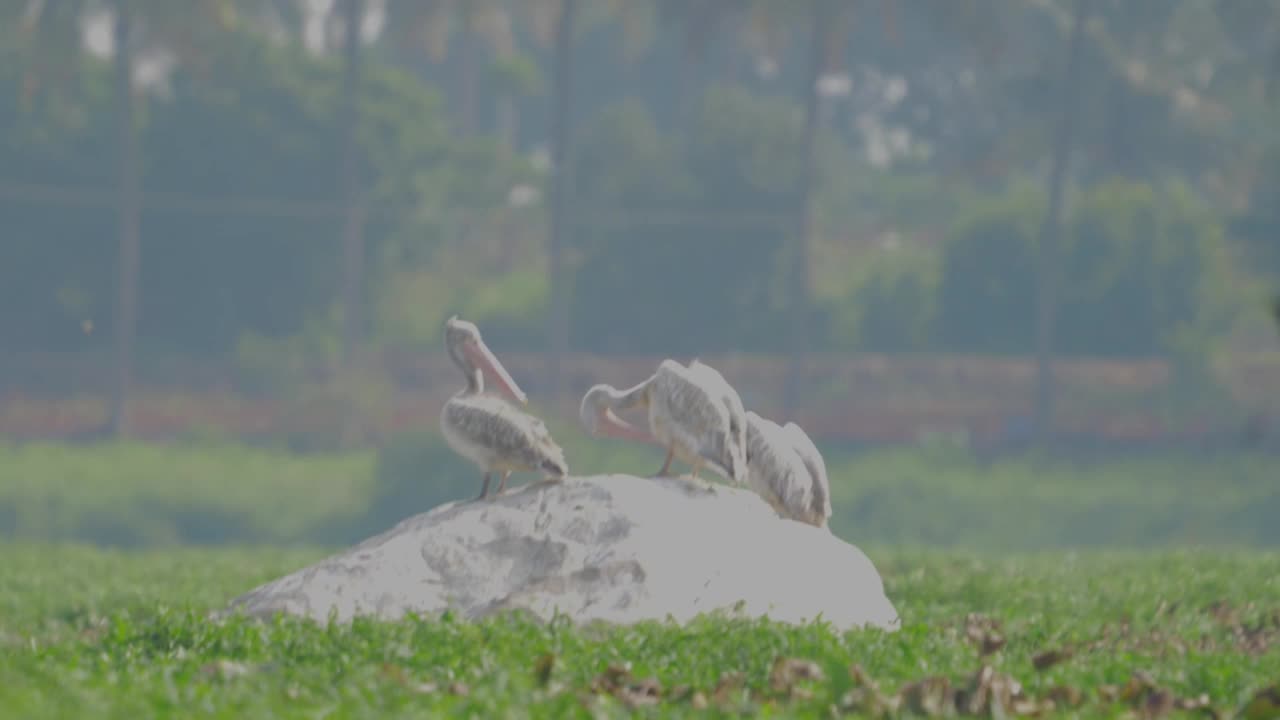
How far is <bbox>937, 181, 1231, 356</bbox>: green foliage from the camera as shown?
42.2 m

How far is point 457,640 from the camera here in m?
8.77

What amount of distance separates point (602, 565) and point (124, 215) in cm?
3097

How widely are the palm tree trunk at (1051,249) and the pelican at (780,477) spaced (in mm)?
30322

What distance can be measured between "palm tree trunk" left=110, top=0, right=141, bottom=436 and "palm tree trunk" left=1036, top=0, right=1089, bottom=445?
56.0 ft

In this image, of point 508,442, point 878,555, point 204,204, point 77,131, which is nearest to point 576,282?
point 204,204

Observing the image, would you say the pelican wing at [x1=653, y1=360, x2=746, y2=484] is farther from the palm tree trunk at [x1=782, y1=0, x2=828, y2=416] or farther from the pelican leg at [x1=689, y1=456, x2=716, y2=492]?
the palm tree trunk at [x1=782, y1=0, x2=828, y2=416]

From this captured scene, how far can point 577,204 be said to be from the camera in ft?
147

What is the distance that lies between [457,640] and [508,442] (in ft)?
6.87

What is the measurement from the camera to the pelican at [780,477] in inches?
426

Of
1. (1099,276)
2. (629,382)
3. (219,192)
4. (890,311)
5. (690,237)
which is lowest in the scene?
(629,382)

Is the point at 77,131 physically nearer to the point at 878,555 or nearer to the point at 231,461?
the point at 231,461

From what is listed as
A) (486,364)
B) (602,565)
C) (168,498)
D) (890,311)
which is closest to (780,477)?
(602,565)

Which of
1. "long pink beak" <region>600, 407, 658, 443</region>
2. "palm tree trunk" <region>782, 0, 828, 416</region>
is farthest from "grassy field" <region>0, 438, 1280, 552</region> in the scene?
"long pink beak" <region>600, 407, 658, 443</region>

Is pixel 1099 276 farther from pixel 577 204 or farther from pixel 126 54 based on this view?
pixel 126 54
